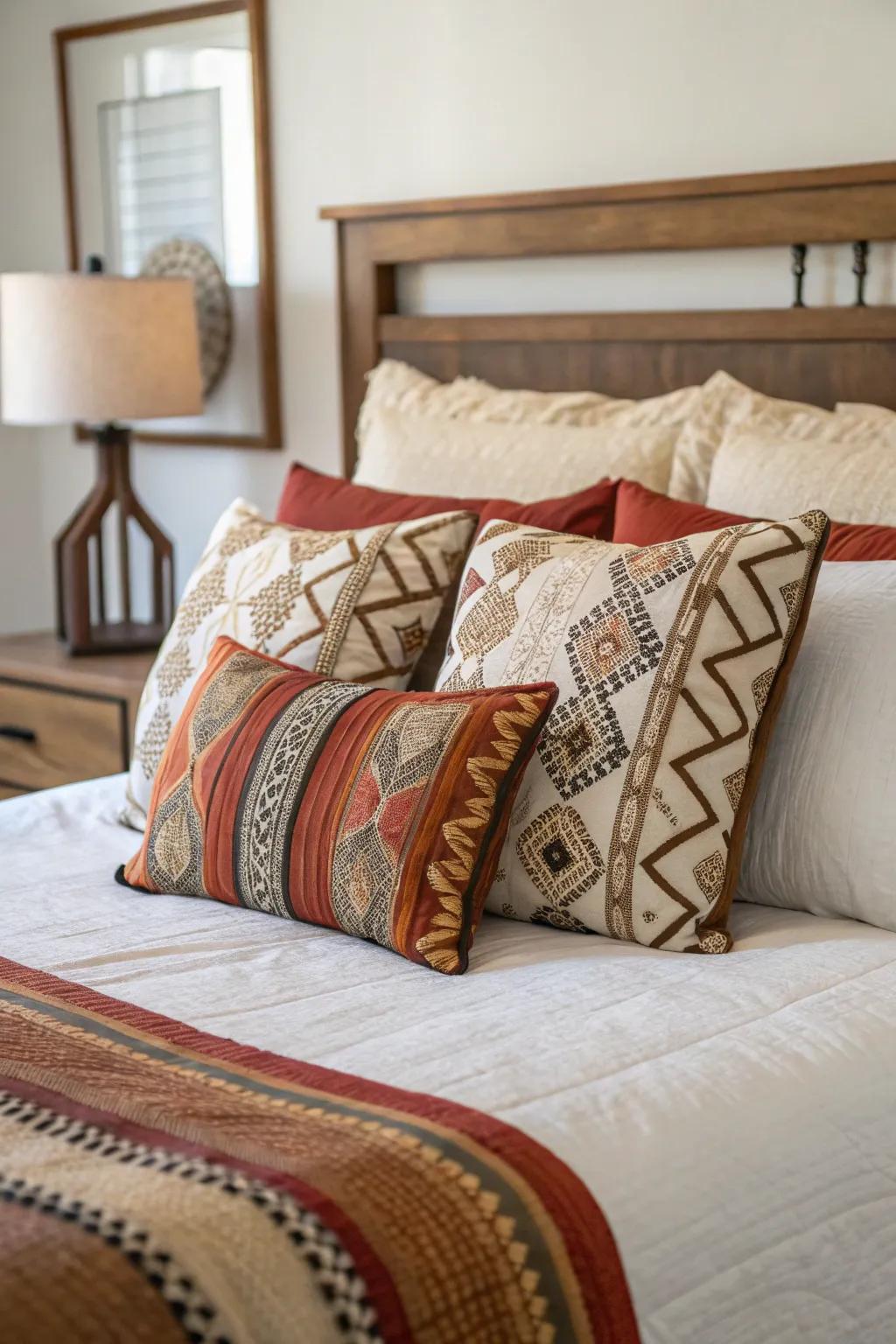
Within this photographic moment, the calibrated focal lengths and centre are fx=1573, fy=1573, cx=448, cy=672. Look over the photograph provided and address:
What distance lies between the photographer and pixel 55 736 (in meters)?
2.90

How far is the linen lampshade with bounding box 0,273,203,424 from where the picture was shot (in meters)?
2.89

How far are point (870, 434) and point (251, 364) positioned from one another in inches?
60.1

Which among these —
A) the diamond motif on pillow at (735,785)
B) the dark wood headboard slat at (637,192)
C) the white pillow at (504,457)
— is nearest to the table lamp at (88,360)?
the dark wood headboard slat at (637,192)

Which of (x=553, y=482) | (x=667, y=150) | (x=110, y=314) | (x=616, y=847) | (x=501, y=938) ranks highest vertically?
(x=667, y=150)

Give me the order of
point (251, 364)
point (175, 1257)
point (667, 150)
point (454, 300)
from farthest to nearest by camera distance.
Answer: point (251, 364), point (454, 300), point (667, 150), point (175, 1257)

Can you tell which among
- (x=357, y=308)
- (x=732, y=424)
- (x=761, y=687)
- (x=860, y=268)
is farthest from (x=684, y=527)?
(x=357, y=308)

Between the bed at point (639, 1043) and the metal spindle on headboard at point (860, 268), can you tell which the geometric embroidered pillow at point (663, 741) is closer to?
the bed at point (639, 1043)

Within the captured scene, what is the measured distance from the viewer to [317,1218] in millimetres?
1051

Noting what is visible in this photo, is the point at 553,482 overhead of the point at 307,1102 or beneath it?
overhead

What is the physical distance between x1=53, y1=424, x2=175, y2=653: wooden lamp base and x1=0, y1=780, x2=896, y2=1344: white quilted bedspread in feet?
4.53

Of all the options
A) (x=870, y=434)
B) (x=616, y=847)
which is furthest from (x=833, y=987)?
(x=870, y=434)

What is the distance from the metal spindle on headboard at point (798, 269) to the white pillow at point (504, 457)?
0.31m

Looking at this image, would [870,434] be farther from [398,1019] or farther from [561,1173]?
[561,1173]

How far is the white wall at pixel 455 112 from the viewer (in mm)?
2377
